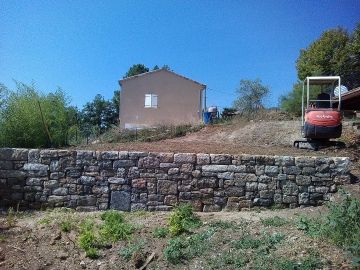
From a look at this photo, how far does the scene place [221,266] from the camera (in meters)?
5.33

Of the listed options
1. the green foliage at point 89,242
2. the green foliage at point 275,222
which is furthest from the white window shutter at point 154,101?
the green foliage at point 275,222

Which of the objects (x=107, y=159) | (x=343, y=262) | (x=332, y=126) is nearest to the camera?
(x=343, y=262)

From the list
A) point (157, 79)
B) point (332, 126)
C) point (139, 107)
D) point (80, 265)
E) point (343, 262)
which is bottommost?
point (80, 265)

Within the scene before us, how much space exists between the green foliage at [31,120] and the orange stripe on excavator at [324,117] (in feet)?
25.9

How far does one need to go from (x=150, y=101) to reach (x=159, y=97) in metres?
0.78

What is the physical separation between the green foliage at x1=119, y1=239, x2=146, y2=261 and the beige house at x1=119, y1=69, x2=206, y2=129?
23555mm

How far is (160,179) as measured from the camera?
8273 millimetres

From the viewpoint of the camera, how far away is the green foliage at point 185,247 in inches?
225

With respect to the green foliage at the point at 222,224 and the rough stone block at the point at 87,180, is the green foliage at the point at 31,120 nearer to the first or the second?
the rough stone block at the point at 87,180

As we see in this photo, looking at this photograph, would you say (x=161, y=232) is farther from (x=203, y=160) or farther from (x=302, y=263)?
(x=302, y=263)

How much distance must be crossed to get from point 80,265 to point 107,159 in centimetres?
290

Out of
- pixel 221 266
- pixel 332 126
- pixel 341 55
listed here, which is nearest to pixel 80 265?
pixel 221 266

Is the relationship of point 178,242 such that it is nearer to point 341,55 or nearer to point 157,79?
point 157,79

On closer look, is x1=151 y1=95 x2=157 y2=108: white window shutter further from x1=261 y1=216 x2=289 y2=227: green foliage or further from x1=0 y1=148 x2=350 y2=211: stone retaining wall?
x1=261 y1=216 x2=289 y2=227: green foliage
